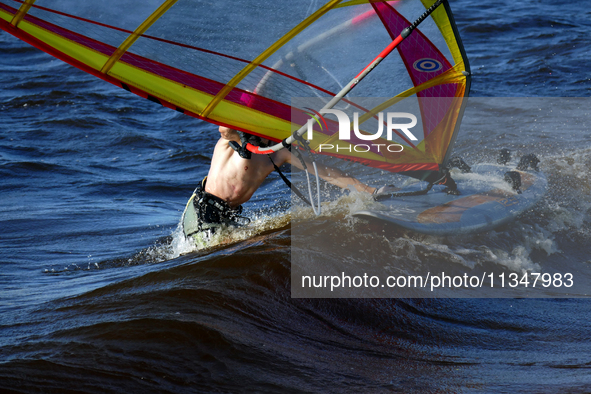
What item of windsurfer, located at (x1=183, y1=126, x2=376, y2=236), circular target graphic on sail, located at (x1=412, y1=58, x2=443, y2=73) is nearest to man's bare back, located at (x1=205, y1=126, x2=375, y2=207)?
windsurfer, located at (x1=183, y1=126, x2=376, y2=236)

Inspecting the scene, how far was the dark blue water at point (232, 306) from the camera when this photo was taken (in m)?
2.18

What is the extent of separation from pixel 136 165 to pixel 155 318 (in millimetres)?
5631

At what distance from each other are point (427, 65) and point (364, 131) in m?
0.75

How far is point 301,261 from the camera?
10.9 feet

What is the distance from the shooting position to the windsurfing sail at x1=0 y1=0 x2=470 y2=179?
324 centimetres

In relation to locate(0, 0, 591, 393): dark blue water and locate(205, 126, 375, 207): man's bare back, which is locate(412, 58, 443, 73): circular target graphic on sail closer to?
locate(205, 126, 375, 207): man's bare back

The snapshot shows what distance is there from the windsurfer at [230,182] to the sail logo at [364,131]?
25 cm

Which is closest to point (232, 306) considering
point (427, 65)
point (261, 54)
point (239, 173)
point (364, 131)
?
point (239, 173)

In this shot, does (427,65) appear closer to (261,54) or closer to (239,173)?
(261,54)

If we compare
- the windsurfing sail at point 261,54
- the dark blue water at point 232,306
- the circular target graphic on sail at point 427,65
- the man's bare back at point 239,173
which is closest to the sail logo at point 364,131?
the windsurfing sail at point 261,54

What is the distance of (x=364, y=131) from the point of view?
4.15 meters

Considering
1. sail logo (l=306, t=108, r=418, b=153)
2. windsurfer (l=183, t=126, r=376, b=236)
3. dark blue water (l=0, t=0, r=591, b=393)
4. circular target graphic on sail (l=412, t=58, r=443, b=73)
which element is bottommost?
dark blue water (l=0, t=0, r=591, b=393)

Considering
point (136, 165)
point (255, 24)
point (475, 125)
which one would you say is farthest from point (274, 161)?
point (475, 125)

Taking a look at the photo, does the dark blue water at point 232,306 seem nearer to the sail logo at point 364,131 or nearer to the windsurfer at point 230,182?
the windsurfer at point 230,182
